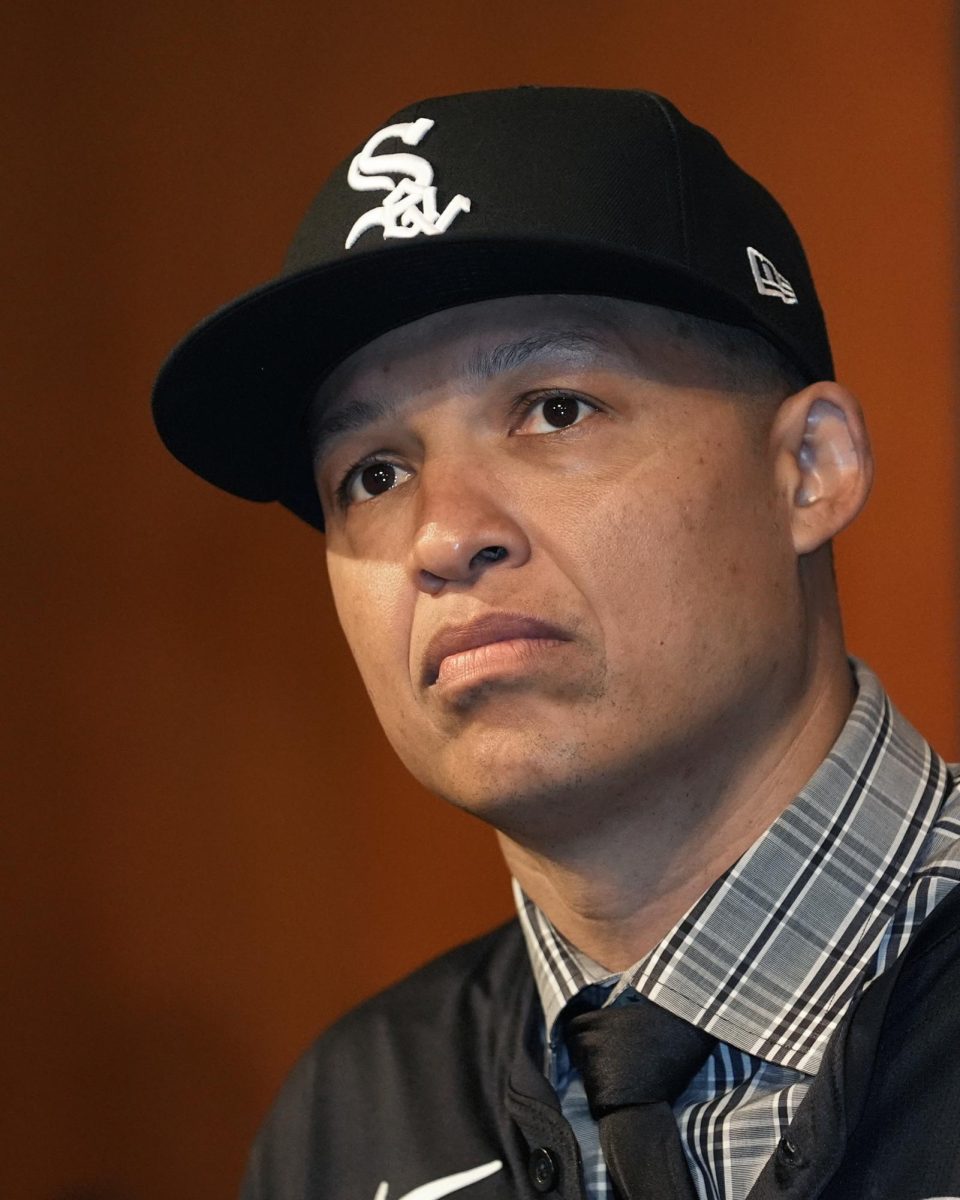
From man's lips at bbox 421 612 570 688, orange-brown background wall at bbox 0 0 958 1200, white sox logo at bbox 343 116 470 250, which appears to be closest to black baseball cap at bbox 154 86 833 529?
white sox logo at bbox 343 116 470 250

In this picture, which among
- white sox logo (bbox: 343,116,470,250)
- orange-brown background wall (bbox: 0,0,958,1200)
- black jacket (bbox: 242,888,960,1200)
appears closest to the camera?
black jacket (bbox: 242,888,960,1200)

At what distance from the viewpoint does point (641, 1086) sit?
1.08 metres

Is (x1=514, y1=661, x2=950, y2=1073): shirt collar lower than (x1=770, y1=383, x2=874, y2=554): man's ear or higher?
lower

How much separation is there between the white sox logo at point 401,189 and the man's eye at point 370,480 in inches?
7.8

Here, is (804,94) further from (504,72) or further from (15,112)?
(15,112)

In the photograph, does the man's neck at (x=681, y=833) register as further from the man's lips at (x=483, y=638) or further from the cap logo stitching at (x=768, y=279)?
the cap logo stitching at (x=768, y=279)

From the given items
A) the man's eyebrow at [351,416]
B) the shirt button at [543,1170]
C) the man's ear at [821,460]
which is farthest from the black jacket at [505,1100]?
the man's eyebrow at [351,416]

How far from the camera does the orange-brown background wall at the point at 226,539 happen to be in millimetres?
1586

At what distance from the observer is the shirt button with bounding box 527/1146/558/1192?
1.12 m

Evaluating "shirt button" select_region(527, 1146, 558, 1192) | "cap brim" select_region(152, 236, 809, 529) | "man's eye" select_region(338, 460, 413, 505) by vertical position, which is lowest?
"shirt button" select_region(527, 1146, 558, 1192)

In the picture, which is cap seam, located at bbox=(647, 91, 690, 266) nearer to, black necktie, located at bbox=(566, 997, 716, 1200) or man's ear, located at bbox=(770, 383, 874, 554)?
man's ear, located at bbox=(770, 383, 874, 554)

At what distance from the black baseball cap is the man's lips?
24cm

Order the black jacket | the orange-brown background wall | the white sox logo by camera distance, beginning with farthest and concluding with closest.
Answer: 1. the orange-brown background wall
2. the white sox logo
3. the black jacket

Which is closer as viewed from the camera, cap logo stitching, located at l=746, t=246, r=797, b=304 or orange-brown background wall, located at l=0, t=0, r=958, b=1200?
cap logo stitching, located at l=746, t=246, r=797, b=304
